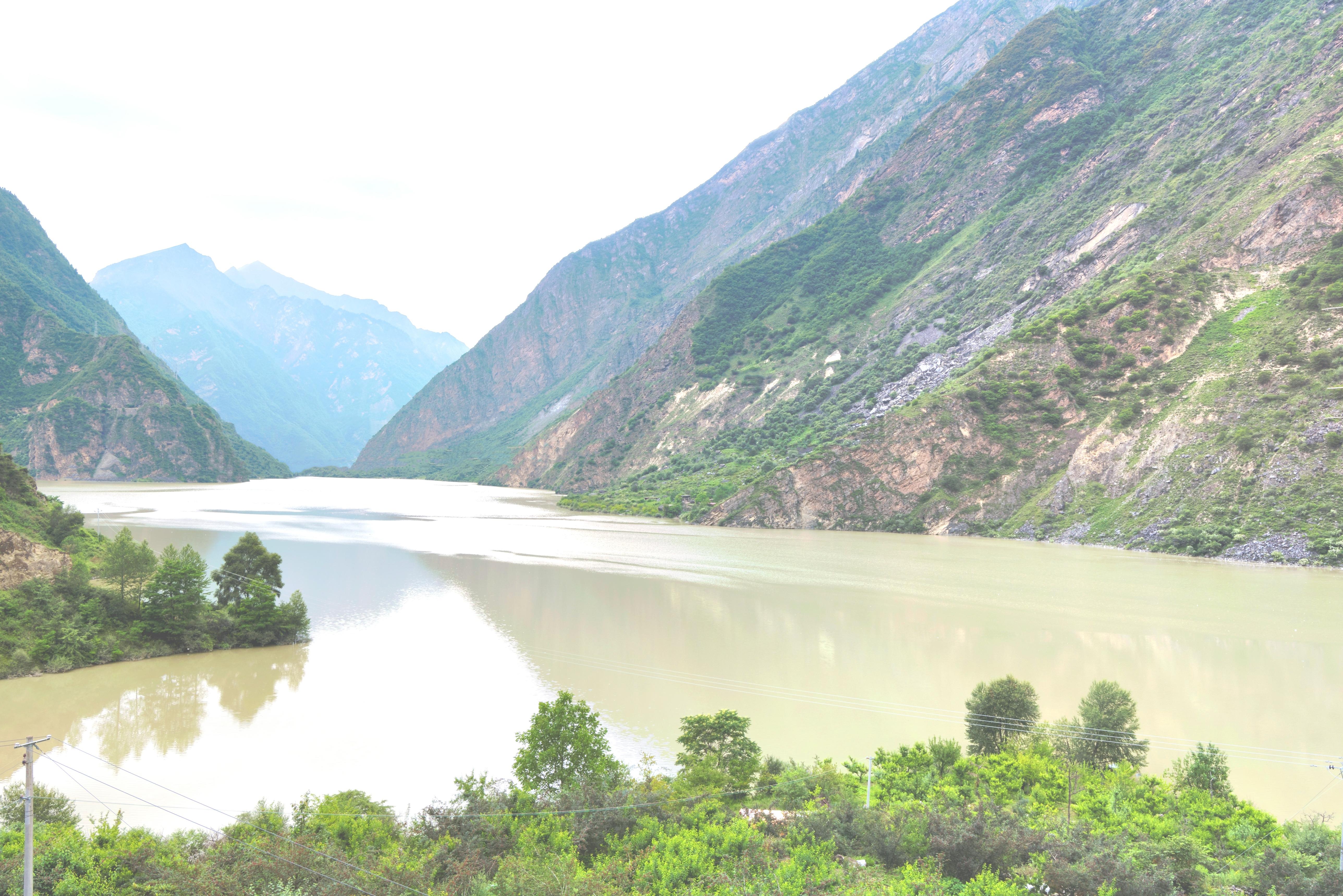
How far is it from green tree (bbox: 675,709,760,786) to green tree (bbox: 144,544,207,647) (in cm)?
2504

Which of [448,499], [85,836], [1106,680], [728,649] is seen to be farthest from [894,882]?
[448,499]

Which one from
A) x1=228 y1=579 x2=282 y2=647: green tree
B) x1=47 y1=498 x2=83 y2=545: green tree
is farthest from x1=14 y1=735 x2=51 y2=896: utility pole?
x1=47 y1=498 x2=83 y2=545: green tree

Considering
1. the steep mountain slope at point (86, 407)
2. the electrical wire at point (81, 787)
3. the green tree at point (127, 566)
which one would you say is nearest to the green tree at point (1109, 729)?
the electrical wire at point (81, 787)

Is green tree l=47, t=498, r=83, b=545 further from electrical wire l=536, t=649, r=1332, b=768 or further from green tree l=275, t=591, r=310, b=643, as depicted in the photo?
electrical wire l=536, t=649, r=1332, b=768

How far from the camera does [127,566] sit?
3131 centimetres

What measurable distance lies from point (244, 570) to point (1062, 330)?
257 feet

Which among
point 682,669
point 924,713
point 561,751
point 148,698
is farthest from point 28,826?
point 924,713

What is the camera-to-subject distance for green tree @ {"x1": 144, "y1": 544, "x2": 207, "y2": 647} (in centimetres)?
3117

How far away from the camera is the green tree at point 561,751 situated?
1722cm

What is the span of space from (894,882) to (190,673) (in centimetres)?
2861

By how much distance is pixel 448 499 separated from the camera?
139 metres

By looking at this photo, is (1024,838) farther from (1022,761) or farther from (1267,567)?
(1267,567)

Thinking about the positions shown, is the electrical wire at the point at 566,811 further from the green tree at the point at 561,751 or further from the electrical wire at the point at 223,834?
the green tree at the point at 561,751

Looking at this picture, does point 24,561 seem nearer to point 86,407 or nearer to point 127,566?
point 127,566
